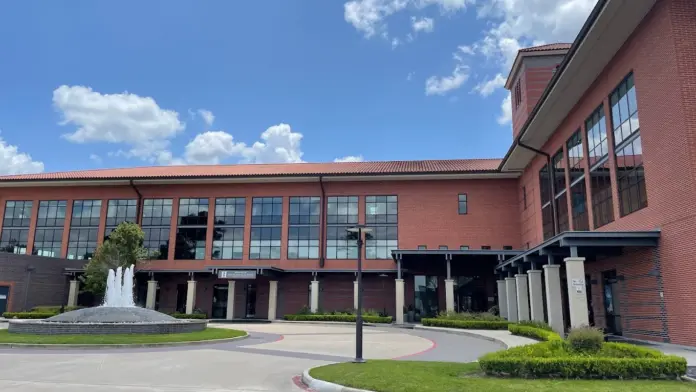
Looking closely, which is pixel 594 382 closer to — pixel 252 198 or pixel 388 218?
pixel 388 218

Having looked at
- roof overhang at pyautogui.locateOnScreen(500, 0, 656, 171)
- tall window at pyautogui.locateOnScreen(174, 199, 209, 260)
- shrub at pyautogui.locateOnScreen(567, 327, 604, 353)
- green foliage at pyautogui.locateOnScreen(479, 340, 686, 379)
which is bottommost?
green foliage at pyautogui.locateOnScreen(479, 340, 686, 379)

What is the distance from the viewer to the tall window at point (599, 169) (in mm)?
21688

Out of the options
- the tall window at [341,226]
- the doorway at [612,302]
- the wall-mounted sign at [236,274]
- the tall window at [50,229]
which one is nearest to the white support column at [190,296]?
the wall-mounted sign at [236,274]

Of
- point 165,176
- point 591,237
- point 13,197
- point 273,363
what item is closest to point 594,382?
point 273,363

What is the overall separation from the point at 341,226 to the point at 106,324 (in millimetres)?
22374

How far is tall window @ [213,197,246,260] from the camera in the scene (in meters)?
41.8

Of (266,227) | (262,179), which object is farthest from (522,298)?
(262,179)

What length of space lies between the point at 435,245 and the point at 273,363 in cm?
2631

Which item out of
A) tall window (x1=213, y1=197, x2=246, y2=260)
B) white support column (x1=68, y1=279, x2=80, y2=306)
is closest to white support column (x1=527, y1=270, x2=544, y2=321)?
tall window (x1=213, y1=197, x2=246, y2=260)

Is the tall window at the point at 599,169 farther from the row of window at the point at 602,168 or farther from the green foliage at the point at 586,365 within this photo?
the green foliage at the point at 586,365

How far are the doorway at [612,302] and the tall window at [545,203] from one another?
7867 mm

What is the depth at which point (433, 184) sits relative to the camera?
132 feet

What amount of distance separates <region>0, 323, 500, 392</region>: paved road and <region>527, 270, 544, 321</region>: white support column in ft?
13.3

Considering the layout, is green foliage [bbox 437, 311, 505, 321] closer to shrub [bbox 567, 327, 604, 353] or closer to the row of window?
the row of window
